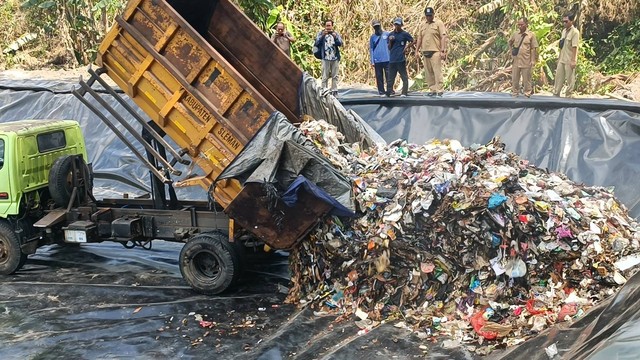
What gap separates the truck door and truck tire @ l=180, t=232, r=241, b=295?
2.57 meters

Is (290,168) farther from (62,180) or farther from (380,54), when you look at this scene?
(380,54)

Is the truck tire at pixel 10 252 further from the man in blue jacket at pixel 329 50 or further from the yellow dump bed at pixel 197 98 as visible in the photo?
the man in blue jacket at pixel 329 50

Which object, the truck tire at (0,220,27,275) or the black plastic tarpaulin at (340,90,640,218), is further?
the black plastic tarpaulin at (340,90,640,218)

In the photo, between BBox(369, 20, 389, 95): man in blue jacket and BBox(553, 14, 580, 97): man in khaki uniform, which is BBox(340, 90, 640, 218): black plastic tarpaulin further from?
BBox(553, 14, 580, 97): man in khaki uniform

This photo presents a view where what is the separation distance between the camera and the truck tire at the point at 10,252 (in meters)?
8.12

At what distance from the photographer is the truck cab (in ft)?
26.4

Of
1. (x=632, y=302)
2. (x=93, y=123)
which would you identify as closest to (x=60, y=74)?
(x=93, y=123)

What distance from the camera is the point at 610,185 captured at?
922 centimetres

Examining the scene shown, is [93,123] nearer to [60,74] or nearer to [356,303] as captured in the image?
[60,74]

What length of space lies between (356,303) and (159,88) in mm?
3239

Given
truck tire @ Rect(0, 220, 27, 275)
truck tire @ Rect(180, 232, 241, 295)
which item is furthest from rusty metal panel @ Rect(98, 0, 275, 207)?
truck tire @ Rect(0, 220, 27, 275)

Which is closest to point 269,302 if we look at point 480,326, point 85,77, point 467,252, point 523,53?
point 467,252

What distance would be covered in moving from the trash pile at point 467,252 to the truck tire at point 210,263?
2.40 ft

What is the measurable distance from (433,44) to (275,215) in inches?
277
